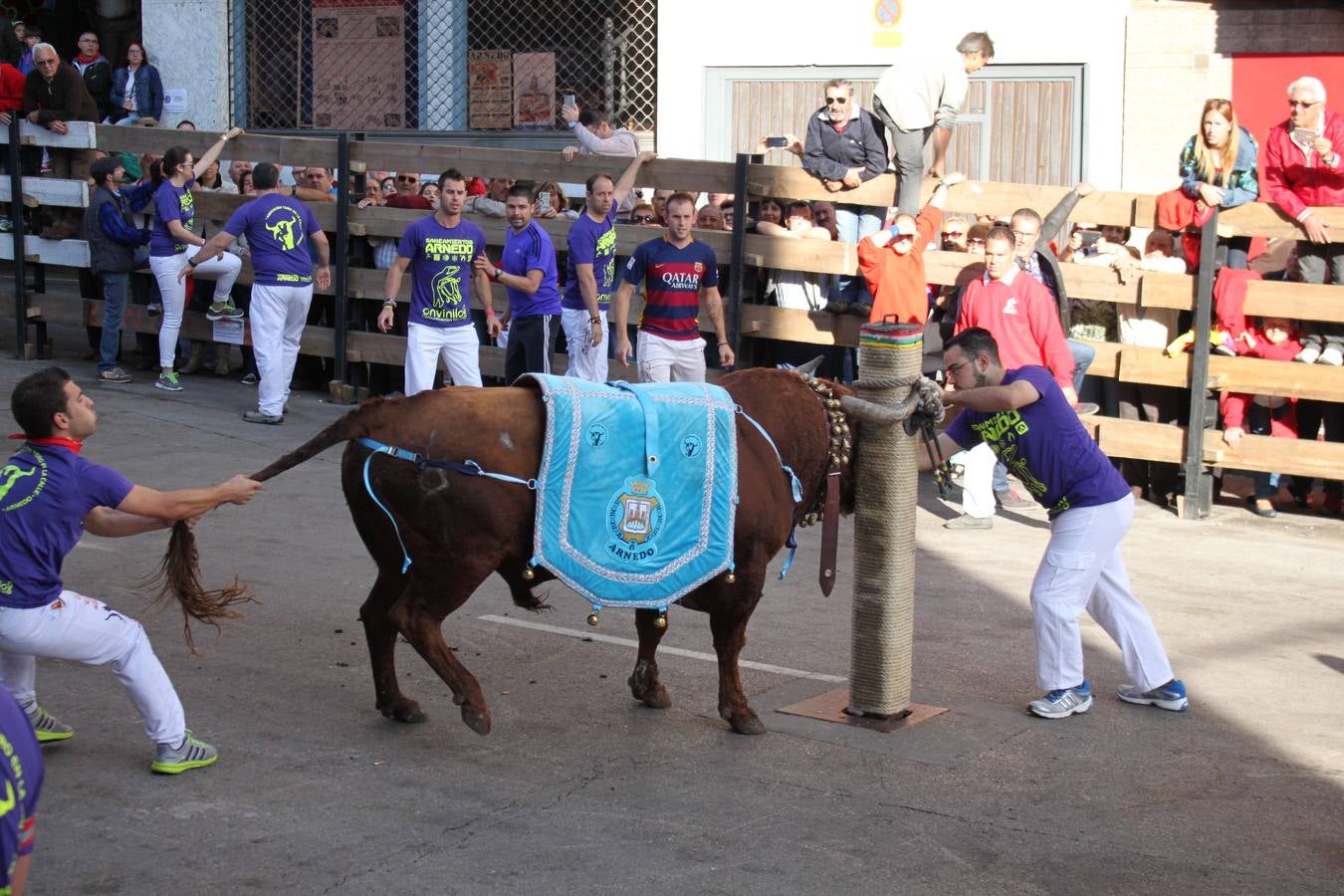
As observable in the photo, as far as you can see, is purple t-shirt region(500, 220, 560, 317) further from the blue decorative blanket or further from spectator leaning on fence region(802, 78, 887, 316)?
the blue decorative blanket

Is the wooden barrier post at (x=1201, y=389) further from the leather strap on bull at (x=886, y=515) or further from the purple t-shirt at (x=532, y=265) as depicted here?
the leather strap on bull at (x=886, y=515)

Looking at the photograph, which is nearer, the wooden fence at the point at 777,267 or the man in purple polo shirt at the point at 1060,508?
the man in purple polo shirt at the point at 1060,508

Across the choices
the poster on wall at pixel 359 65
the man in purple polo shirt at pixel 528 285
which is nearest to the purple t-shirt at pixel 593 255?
the man in purple polo shirt at pixel 528 285

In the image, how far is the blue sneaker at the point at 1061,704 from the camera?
6.64 metres

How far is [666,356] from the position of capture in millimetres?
11047

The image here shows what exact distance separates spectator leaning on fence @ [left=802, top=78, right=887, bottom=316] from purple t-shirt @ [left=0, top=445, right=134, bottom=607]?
714 centimetres

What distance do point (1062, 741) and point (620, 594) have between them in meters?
1.86

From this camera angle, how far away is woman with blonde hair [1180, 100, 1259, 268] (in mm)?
10539

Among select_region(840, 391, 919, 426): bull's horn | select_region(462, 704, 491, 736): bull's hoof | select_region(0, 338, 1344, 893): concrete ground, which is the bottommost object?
select_region(0, 338, 1344, 893): concrete ground

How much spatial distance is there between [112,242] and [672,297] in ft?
18.3

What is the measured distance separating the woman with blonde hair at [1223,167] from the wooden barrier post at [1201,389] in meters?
0.16

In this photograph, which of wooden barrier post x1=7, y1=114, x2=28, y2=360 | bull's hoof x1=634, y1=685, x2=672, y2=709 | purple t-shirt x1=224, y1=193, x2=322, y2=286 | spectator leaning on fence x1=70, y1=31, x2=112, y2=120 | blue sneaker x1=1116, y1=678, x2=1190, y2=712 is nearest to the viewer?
bull's hoof x1=634, y1=685, x2=672, y2=709

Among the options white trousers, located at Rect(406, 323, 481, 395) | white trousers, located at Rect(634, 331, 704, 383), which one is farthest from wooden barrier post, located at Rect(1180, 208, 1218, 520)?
white trousers, located at Rect(406, 323, 481, 395)

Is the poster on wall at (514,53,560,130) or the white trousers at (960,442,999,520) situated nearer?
the white trousers at (960,442,999,520)
